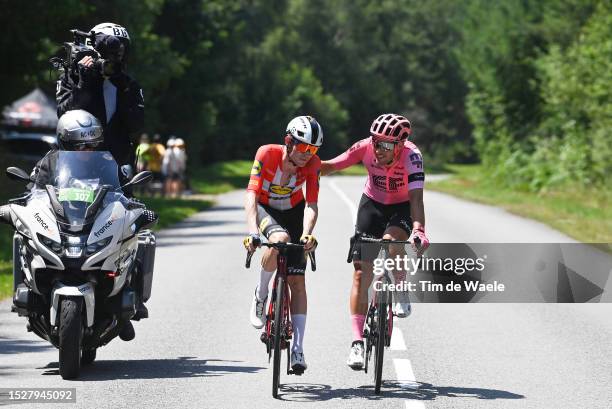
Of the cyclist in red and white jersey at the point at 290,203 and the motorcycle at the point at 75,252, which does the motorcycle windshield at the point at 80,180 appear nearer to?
the motorcycle at the point at 75,252

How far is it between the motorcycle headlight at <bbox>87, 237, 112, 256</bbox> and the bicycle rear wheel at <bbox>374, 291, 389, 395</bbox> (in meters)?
1.94

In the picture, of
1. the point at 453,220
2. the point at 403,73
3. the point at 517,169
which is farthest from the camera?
the point at 403,73

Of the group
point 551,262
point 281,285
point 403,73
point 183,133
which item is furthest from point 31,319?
point 403,73

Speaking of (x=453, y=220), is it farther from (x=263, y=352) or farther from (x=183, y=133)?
(x=183, y=133)

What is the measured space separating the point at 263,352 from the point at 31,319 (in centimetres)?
222

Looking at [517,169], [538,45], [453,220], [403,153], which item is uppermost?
[538,45]

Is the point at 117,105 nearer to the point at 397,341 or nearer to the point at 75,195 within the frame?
the point at 75,195

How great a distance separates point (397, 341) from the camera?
1150 centimetres

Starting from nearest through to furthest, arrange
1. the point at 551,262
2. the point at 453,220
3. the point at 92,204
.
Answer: the point at 92,204 < the point at 551,262 < the point at 453,220

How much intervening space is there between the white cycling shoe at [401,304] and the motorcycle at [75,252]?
1.89 m

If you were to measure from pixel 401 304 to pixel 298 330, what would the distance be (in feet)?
3.23

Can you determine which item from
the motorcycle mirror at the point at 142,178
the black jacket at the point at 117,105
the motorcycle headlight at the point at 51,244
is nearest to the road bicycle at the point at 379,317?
the motorcycle mirror at the point at 142,178

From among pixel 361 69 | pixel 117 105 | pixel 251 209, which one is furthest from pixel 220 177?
pixel 251 209

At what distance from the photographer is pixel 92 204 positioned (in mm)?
9312
